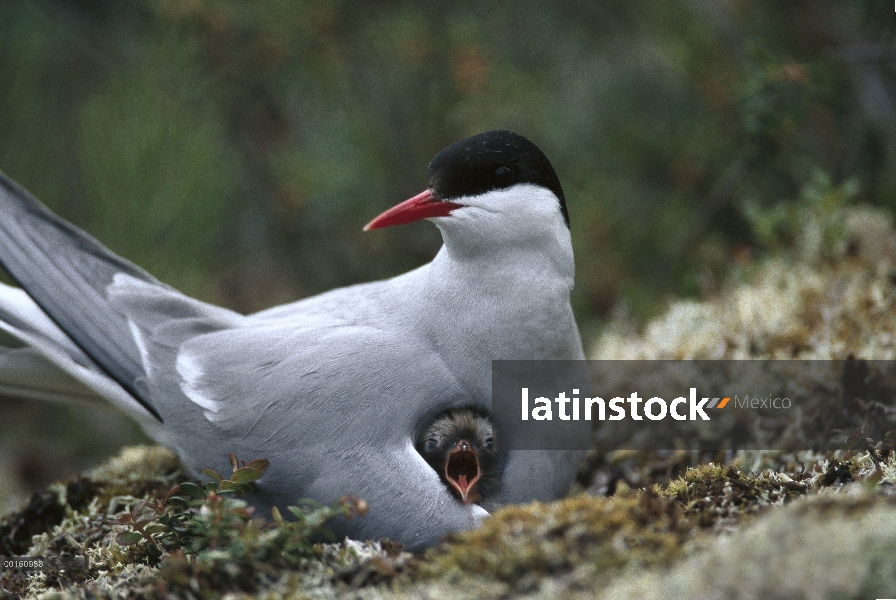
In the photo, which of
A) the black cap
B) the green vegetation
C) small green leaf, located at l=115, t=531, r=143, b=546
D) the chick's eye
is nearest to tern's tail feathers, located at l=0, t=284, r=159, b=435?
small green leaf, located at l=115, t=531, r=143, b=546

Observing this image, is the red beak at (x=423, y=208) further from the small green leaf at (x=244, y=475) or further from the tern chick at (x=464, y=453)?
the small green leaf at (x=244, y=475)

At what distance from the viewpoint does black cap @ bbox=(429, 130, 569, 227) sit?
6.54 ft

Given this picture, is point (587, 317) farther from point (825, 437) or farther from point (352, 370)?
point (352, 370)

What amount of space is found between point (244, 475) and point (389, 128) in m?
2.88

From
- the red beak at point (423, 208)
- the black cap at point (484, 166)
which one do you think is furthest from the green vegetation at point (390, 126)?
the red beak at point (423, 208)

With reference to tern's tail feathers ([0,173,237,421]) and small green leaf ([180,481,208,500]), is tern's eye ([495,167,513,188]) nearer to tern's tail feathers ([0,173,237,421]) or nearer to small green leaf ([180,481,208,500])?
tern's tail feathers ([0,173,237,421])

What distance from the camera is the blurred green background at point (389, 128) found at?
11.3 ft

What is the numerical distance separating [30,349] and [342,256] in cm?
254

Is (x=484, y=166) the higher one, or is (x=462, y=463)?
(x=484, y=166)

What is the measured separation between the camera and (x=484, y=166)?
1992 mm

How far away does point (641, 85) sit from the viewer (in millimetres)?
4258

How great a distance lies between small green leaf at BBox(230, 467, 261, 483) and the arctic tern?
0.63 ft

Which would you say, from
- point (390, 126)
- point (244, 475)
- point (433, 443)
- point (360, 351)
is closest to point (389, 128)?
point (390, 126)

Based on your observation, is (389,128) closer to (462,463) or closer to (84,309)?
(84,309)
